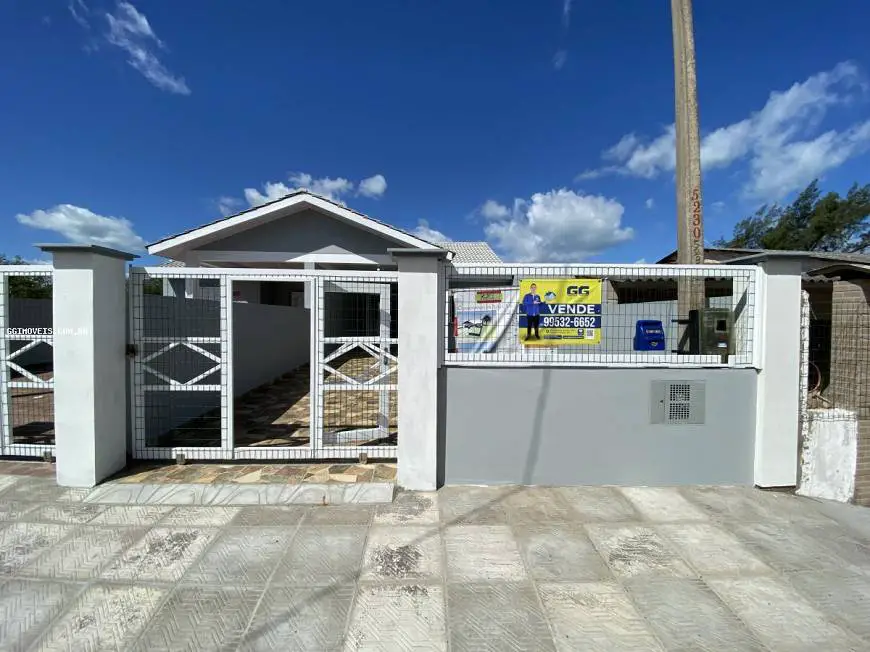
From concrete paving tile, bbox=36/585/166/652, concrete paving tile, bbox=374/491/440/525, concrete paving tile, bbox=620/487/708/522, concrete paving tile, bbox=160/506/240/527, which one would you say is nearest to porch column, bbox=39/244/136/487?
concrete paving tile, bbox=160/506/240/527

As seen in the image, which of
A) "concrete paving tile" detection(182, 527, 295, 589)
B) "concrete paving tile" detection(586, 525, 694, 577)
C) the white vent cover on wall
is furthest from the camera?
the white vent cover on wall

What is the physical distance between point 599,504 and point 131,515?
13.8 ft

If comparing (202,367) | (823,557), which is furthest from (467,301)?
(202,367)

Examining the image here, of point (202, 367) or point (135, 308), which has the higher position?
point (135, 308)

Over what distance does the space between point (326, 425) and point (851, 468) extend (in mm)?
6231

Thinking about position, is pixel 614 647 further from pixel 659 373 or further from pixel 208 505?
pixel 208 505

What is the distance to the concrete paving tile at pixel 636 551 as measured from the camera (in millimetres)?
2682

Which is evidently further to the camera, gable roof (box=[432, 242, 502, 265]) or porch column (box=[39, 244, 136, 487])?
gable roof (box=[432, 242, 502, 265])

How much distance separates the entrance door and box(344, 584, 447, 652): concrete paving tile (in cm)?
200

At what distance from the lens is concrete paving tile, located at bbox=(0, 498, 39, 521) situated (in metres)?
3.25

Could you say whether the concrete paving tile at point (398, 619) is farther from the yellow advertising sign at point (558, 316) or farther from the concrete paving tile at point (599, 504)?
the yellow advertising sign at point (558, 316)

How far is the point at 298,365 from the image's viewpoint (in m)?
11.1

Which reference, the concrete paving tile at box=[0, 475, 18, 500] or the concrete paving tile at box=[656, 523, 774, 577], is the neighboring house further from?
the concrete paving tile at box=[0, 475, 18, 500]

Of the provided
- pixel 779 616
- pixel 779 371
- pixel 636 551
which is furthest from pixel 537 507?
pixel 779 371
